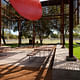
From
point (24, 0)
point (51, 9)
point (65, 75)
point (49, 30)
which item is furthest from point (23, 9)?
point (49, 30)

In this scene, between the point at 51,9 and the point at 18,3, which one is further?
the point at 51,9

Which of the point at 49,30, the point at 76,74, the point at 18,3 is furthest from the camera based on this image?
the point at 49,30

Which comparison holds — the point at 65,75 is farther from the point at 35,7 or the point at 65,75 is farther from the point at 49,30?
the point at 49,30

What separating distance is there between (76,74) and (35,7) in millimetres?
5845

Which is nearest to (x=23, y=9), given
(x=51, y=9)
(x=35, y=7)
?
(x=35, y=7)

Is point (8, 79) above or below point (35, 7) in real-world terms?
below

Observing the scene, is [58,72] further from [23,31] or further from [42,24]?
[23,31]

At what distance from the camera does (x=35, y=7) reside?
7.98m

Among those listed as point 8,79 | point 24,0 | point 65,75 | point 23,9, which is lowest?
point 8,79

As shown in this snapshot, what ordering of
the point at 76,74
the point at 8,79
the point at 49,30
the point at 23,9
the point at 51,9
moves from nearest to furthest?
the point at 76,74, the point at 8,79, the point at 23,9, the point at 51,9, the point at 49,30

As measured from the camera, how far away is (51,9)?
23.7 meters

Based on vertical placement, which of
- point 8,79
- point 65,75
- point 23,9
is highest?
point 23,9

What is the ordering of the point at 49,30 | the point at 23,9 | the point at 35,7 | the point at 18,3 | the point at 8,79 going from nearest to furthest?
the point at 8,79 < the point at 18,3 < the point at 23,9 < the point at 35,7 < the point at 49,30

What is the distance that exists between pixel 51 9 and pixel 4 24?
1041 centimetres
